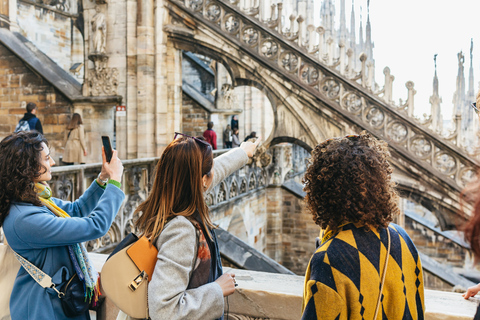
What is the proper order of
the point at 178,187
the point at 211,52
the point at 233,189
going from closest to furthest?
the point at 178,187, the point at 211,52, the point at 233,189

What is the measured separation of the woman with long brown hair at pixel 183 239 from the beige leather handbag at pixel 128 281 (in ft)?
0.10

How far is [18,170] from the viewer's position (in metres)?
1.72

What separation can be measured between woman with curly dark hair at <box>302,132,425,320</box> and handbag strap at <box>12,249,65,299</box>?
96 centimetres

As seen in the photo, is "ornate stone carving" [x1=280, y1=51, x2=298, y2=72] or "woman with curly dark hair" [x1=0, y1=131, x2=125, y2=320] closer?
"woman with curly dark hair" [x1=0, y1=131, x2=125, y2=320]

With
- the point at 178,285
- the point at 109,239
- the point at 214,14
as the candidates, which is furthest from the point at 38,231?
the point at 214,14

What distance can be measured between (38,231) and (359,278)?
1.13m

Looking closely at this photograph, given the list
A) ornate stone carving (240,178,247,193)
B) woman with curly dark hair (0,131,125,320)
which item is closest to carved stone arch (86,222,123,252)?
woman with curly dark hair (0,131,125,320)

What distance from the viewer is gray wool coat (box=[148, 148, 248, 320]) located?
4.37ft

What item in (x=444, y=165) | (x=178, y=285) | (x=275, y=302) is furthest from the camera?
(x=444, y=165)

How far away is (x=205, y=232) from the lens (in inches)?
57.6

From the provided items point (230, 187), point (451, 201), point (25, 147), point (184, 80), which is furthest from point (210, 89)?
point (25, 147)

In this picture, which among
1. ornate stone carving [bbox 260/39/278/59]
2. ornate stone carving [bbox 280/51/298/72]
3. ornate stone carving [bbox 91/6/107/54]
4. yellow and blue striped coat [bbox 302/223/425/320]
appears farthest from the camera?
ornate stone carving [bbox 91/6/107/54]

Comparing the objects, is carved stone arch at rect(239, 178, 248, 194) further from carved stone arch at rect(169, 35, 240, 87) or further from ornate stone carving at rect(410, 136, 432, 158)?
ornate stone carving at rect(410, 136, 432, 158)

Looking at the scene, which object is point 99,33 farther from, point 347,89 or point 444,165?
point 444,165
